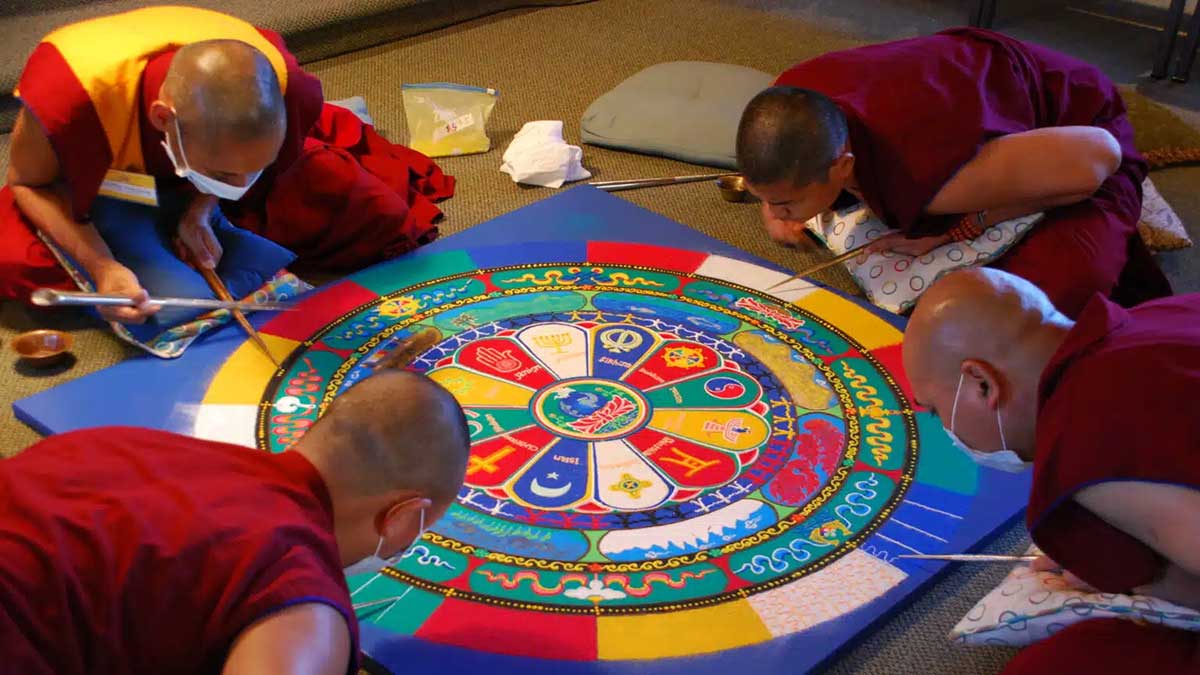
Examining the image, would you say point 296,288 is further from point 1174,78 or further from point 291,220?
point 1174,78

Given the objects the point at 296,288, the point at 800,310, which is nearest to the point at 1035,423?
the point at 800,310

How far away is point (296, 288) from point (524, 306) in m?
0.70

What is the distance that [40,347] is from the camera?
3.17m

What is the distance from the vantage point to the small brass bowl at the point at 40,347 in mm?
3164

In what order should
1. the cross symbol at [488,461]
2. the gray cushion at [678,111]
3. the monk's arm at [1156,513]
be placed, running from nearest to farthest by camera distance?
the monk's arm at [1156,513] < the cross symbol at [488,461] < the gray cushion at [678,111]

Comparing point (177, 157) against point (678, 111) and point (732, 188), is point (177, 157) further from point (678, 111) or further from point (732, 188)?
point (678, 111)

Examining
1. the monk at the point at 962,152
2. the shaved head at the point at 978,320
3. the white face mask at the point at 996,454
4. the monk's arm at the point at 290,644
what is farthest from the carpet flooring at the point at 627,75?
the monk's arm at the point at 290,644

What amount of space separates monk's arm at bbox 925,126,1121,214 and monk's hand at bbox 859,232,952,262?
0.15m

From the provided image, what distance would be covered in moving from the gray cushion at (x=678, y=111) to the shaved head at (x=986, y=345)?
7.60 ft

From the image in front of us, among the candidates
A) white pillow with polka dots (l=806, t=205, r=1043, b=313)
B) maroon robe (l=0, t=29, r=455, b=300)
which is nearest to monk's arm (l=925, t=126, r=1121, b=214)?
white pillow with polka dots (l=806, t=205, r=1043, b=313)

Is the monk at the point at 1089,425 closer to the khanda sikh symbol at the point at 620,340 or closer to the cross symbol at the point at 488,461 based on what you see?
the cross symbol at the point at 488,461

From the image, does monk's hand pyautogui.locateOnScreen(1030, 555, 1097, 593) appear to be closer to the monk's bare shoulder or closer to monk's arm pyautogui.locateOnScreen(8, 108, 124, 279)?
monk's arm pyautogui.locateOnScreen(8, 108, 124, 279)

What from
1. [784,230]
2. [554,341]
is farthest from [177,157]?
[784,230]

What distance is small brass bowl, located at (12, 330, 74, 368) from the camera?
316 centimetres
